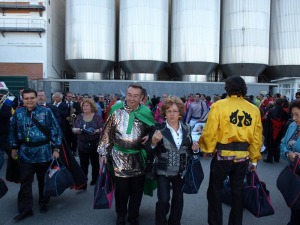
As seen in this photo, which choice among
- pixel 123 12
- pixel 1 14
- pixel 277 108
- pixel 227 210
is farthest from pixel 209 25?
pixel 227 210

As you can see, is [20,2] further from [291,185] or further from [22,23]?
[291,185]

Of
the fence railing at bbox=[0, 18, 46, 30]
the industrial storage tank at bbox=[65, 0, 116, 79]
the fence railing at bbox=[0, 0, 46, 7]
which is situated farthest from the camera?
the industrial storage tank at bbox=[65, 0, 116, 79]

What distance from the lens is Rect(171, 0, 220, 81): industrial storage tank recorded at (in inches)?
1052

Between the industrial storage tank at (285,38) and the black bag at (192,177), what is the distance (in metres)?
28.5

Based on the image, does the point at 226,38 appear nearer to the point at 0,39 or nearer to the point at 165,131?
the point at 0,39

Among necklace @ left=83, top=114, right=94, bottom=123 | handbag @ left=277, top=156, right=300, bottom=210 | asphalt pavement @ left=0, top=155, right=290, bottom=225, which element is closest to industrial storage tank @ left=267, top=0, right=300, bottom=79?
asphalt pavement @ left=0, top=155, right=290, bottom=225

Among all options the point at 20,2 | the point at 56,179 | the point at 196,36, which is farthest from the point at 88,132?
the point at 20,2

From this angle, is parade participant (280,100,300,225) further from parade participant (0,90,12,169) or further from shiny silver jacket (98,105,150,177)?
parade participant (0,90,12,169)

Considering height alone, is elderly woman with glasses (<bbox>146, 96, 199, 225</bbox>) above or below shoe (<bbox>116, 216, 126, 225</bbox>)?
above

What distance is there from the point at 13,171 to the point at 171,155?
8.84ft

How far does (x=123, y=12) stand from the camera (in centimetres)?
2697

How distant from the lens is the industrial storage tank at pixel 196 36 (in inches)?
1052

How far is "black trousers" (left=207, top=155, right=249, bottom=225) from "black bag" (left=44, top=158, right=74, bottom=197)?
216 centimetres

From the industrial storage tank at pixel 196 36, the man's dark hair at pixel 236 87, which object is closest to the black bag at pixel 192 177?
the man's dark hair at pixel 236 87
